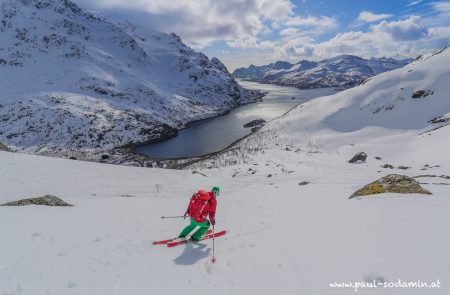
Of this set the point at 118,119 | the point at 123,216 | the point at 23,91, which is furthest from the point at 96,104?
the point at 123,216

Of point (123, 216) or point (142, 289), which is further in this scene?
point (123, 216)

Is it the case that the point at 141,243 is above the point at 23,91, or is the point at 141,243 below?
below

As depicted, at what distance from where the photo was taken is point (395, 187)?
1992 cm

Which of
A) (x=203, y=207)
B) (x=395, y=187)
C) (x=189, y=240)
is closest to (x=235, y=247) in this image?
(x=203, y=207)

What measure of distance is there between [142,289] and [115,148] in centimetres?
11783

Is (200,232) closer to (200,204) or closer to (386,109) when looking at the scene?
(200,204)

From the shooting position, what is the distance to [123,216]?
18.1m

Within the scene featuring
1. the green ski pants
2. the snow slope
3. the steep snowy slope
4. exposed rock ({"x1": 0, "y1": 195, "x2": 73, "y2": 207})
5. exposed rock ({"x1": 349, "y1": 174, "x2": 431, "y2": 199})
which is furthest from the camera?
the steep snowy slope

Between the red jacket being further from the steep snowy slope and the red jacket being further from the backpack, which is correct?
the steep snowy slope

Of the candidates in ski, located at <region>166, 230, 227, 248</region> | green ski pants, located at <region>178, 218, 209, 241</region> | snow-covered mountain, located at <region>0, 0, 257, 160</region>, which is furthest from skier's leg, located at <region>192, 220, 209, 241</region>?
snow-covered mountain, located at <region>0, 0, 257, 160</region>

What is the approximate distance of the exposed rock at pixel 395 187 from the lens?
19.4 meters

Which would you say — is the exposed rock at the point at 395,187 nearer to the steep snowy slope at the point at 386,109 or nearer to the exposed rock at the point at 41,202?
the exposed rock at the point at 41,202

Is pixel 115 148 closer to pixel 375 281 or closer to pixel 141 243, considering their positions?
pixel 141 243

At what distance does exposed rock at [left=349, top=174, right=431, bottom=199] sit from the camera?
763 inches
